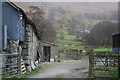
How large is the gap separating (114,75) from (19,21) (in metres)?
6.88

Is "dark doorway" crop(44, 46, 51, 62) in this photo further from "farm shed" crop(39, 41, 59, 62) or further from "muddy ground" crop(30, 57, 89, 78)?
"muddy ground" crop(30, 57, 89, 78)

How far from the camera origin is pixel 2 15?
998 cm

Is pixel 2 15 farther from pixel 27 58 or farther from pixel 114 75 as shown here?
pixel 114 75

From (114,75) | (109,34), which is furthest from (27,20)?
(109,34)

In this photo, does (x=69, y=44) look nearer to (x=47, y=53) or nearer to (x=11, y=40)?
(x=47, y=53)

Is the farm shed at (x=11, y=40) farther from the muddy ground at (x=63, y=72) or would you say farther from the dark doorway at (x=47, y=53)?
the dark doorway at (x=47, y=53)

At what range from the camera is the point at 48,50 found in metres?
22.4

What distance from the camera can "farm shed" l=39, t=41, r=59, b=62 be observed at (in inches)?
849

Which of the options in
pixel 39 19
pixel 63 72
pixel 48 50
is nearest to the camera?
pixel 63 72

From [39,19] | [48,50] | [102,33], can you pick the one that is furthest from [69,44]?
[102,33]

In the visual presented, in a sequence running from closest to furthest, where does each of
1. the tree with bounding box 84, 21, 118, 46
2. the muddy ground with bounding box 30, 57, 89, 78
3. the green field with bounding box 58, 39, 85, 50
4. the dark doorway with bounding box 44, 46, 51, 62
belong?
the muddy ground with bounding box 30, 57, 89, 78 → the dark doorway with bounding box 44, 46, 51, 62 → the green field with bounding box 58, 39, 85, 50 → the tree with bounding box 84, 21, 118, 46

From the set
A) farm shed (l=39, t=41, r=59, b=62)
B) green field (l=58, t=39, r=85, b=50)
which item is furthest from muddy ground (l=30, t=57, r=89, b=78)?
green field (l=58, t=39, r=85, b=50)

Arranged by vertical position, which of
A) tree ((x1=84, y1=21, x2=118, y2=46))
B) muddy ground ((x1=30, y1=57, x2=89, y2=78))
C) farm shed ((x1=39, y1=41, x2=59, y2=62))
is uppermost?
tree ((x1=84, y1=21, x2=118, y2=46))

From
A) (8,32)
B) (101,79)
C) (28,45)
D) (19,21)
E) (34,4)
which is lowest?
(101,79)
